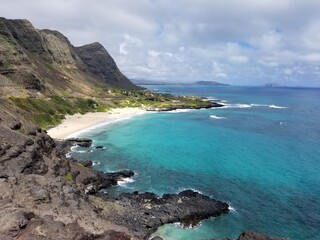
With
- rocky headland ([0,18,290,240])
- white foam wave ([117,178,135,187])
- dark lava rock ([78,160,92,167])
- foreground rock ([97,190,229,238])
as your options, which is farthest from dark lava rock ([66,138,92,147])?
foreground rock ([97,190,229,238])

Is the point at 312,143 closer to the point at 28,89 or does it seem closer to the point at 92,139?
the point at 92,139

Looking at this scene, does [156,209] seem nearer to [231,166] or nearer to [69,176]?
[69,176]

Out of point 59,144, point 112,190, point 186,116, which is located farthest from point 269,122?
point 112,190

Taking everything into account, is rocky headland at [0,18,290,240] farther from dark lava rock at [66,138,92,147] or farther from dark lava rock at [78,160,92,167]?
dark lava rock at [66,138,92,147]

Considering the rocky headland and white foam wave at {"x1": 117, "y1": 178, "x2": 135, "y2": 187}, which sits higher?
the rocky headland

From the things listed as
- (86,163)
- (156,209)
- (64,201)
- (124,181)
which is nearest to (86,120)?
(86,163)

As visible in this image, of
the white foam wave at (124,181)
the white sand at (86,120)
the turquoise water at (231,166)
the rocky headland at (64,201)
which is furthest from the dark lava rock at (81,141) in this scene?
the white foam wave at (124,181)

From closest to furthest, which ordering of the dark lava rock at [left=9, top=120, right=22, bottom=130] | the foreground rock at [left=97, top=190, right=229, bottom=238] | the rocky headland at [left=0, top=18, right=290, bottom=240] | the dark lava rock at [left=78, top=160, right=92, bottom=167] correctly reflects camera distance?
the rocky headland at [left=0, top=18, right=290, bottom=240] → the foreground rock at [left=97, top=190, right=229, bottom=238] → the dark lava rock at [left=9, top=120, right=22, bottom=130] → the dark lava rock at [left=78, top=160, right=92, bottom=167]
